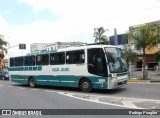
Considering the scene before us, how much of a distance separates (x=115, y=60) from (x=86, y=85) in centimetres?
238

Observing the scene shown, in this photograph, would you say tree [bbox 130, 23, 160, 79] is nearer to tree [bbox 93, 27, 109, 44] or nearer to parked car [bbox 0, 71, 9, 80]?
parked car [bbox 0, 71, 9, 80]

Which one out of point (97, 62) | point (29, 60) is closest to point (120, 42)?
point (29, 60)

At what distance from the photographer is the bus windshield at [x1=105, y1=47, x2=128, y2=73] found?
16.0 meters

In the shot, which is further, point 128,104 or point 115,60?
point 115,60

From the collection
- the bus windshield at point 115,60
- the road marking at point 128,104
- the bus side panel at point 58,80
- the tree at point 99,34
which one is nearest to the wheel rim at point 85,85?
the bus side panel at point 58,80

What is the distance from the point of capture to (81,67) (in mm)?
17234

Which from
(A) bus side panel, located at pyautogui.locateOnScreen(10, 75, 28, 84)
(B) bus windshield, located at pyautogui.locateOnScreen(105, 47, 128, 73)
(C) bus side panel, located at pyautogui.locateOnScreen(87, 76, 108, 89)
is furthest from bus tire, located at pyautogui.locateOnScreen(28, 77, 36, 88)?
(B) bus windshield, located at pyautogui.locateOnScreen(105, 47, 128, 73)

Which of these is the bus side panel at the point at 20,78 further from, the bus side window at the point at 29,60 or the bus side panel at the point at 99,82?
the bus side panel at the point at 99,82

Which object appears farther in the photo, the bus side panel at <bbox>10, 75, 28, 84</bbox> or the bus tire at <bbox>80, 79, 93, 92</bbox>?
the bus side panel at <bbox>10, 75, 28, 84</bbox>

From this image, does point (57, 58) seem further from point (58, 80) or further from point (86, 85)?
point (86, 85)

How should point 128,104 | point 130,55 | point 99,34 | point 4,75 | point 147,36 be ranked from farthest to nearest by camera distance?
point 99,34
point 4,75
point 130,55
point 147,36
point 128,104

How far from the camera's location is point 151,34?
25.8 metres

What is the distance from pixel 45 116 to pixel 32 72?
1241 cm

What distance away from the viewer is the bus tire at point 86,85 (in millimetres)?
16969
